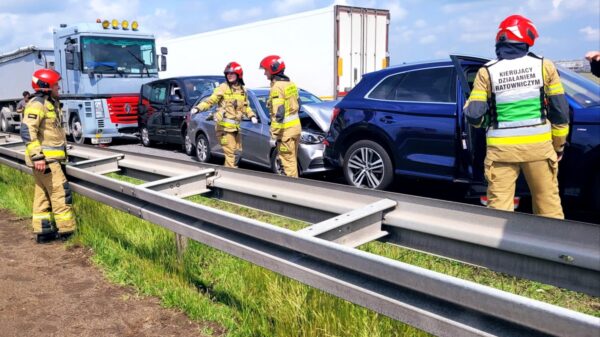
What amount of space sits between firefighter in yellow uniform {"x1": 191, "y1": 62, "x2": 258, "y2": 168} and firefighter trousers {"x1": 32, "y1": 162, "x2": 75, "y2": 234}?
3.06m

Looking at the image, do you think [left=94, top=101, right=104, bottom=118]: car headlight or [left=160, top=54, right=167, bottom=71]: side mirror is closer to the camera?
[left=94, top=101, right=104, bottom=118]: car headlight

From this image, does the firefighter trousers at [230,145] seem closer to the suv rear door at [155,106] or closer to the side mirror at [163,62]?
the suv rear door at [155,106]

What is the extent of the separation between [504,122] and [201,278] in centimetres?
253

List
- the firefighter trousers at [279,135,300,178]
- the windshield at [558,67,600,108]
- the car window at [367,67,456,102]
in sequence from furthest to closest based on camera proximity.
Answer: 1. the firefighter trousers at [279,135,300,178]
2. the car window at [367,67,456,102]
3. the windshield at [558,67,600,108]

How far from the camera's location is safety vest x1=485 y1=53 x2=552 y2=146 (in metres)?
3.85

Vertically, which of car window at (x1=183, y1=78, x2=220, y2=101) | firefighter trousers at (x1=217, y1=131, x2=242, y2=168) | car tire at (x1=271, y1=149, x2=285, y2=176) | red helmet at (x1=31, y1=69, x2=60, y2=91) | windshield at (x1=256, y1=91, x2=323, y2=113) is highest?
car window at (x1=183, y1=78, x2=220, y2=101)

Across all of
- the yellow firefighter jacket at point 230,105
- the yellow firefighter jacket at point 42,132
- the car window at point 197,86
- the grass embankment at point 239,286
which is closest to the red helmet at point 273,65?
the yellow firefighter jacket at point 230,105

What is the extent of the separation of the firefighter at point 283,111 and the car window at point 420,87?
109 cm

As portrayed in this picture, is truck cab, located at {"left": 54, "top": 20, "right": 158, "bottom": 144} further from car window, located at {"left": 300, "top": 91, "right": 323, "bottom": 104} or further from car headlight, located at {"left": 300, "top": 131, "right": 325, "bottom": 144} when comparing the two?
car headlight, located at {"left": 300, "top": 131, "right": 325, "bottom": 144}

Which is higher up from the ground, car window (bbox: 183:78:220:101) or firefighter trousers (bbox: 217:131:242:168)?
car window (bbox: 183:78:220:101)

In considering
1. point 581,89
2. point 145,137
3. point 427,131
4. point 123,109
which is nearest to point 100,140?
point 123,109

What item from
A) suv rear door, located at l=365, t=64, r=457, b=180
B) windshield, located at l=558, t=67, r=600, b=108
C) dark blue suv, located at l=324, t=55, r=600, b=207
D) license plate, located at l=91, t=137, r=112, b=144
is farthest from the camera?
license plate, located at l=91, t=137, r=112, b=144

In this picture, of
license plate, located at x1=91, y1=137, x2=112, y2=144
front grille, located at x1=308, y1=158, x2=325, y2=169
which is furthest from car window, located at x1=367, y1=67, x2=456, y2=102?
license plate, located at x1=91, y1=137, x2=112, y2=144

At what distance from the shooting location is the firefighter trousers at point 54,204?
17.2ft
